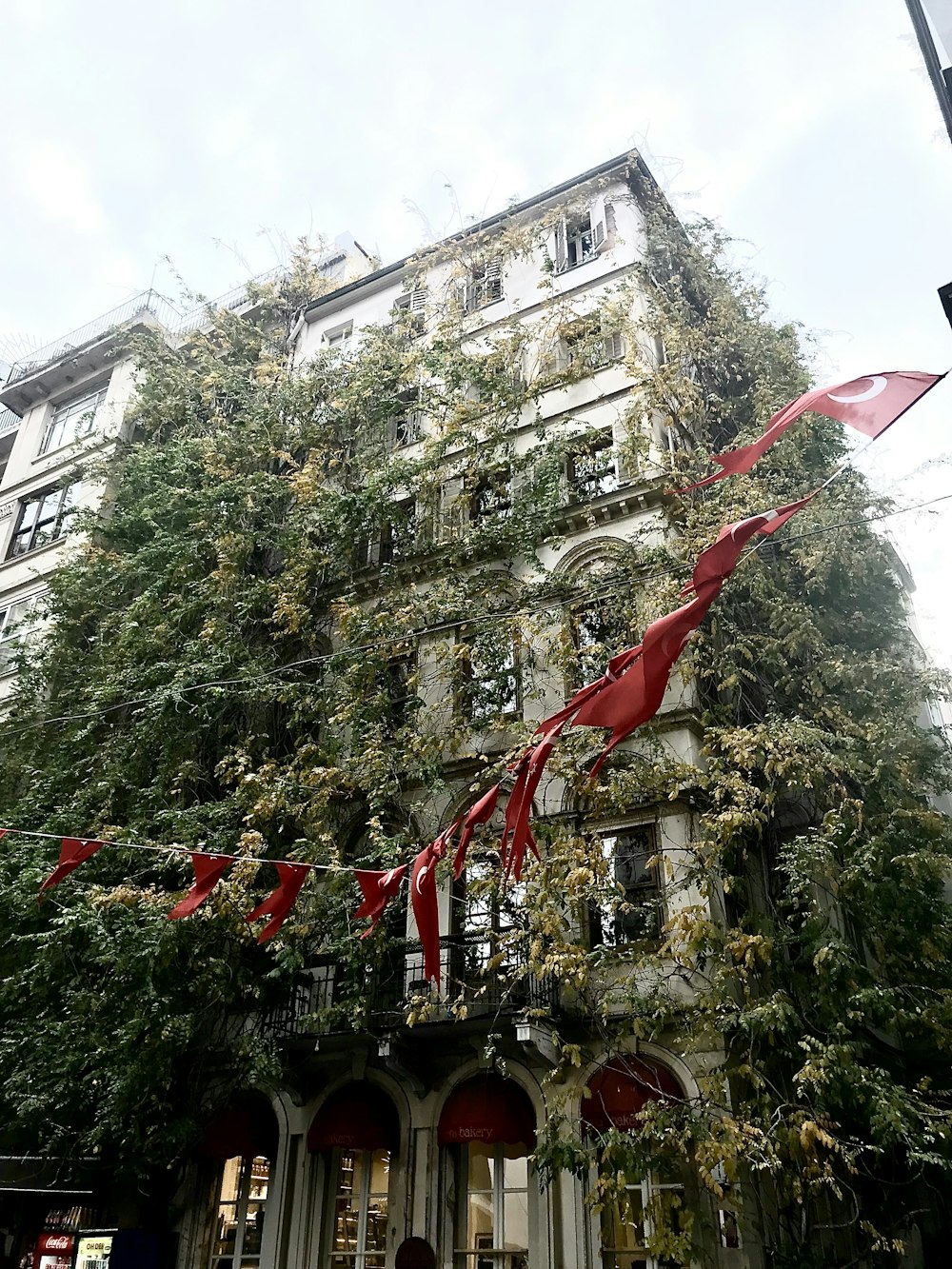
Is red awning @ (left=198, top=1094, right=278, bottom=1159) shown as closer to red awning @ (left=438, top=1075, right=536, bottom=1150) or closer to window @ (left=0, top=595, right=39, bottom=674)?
red awning @ (left=438, top=1075, right=536, bottom=1150)

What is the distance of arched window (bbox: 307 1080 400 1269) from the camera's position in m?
13.2

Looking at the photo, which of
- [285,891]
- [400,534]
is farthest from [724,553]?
[400,534]

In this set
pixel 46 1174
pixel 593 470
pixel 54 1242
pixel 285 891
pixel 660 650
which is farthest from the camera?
pixel 593 470

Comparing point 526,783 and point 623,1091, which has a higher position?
point 526,783

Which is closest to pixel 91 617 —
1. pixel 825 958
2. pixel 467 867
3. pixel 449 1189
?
pixel 467 867

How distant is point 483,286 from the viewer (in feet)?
70.7

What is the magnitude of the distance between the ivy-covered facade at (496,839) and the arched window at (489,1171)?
6 centimetres

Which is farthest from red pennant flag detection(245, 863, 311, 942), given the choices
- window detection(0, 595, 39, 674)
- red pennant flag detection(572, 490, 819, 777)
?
window detection(0, 595, 39, 674)

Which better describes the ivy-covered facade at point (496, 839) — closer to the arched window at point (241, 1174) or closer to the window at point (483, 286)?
the arched window at point (241, 1174)

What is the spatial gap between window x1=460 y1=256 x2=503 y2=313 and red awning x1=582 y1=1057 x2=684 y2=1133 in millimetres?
15814

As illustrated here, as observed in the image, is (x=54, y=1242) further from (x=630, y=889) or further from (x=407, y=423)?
(x=407, y=423)

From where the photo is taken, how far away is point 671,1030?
1199 centimetres

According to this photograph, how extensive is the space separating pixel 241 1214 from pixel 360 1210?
2.06 meters

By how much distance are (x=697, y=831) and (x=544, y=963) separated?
324 centimetres
